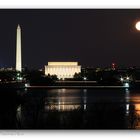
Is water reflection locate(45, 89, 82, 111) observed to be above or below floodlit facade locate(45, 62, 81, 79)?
below

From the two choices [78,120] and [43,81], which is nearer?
[78,120]

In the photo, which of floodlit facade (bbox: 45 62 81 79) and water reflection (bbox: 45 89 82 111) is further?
Result: floodlit facade (bbox: 45 62 81 79)

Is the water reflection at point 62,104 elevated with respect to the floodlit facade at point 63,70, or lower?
lower

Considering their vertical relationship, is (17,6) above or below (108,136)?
above

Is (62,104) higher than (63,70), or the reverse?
(63,70)

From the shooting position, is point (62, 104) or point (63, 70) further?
point (63, 70)

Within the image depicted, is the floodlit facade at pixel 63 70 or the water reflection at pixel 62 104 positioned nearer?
the water reflection at pixel 62 104

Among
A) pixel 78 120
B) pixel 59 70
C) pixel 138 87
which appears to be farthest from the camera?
pixel 59 70
